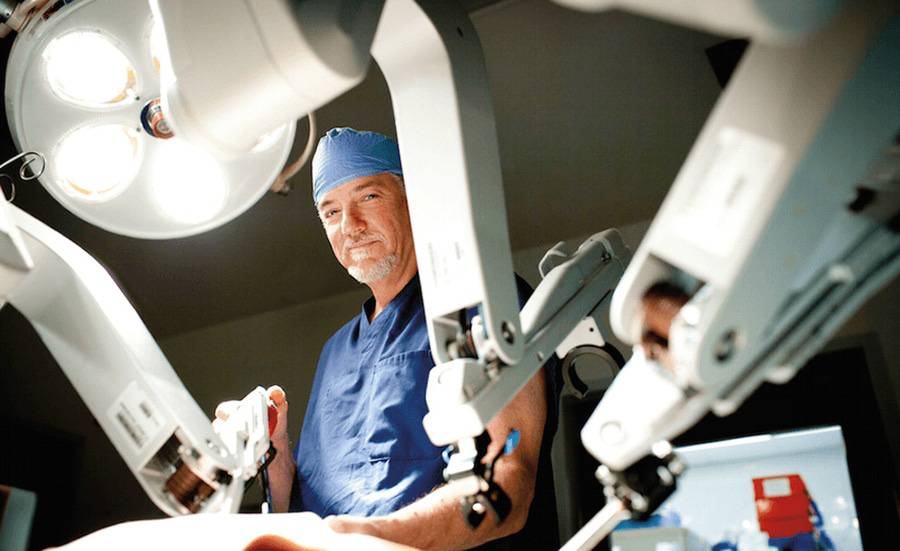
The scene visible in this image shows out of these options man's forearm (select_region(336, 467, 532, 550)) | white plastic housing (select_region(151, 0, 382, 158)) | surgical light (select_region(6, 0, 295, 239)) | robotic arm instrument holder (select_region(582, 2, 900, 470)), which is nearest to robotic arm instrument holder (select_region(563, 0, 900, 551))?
robotic arm instrument holder (select_region(582, 2, 900, 470))

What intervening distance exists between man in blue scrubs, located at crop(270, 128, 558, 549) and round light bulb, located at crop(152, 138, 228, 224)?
47 cm

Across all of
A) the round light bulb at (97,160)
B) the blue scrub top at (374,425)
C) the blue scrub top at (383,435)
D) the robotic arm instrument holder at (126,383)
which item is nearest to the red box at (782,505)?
the blue scrub top at (383,435)

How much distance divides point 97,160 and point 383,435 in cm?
72

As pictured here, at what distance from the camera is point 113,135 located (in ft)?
4.00

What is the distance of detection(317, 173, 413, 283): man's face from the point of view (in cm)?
200

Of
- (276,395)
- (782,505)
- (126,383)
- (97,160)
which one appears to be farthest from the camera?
(782,505)

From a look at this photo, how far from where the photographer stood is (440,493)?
1.31 metres

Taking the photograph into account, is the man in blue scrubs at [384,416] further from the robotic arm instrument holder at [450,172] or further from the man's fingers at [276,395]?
the robotic arm instrument holder at [450,172]

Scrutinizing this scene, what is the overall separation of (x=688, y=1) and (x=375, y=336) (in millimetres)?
1384

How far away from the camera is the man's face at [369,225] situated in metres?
2.00

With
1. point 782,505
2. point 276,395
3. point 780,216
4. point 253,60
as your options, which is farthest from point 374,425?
point 782,505

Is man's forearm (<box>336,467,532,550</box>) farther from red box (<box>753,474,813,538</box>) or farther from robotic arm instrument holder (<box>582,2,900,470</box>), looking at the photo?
red box (<box>753,474,813,538</box>)

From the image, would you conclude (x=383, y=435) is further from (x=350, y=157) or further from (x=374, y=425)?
(x=350, y=157)

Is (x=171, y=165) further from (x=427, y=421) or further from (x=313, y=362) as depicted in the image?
(x=313, y=362)
